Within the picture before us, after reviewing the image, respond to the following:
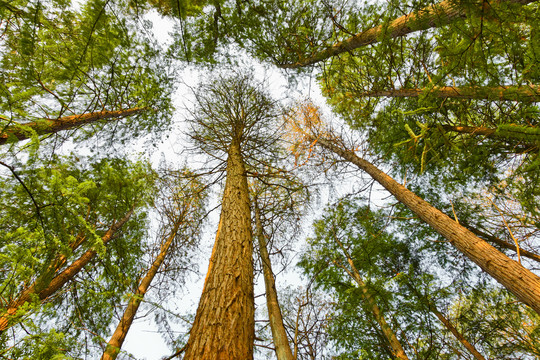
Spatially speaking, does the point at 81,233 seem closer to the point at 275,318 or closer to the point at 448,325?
the point at 275,318

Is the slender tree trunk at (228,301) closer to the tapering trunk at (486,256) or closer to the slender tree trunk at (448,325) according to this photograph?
the tapering trunk at (486,256)

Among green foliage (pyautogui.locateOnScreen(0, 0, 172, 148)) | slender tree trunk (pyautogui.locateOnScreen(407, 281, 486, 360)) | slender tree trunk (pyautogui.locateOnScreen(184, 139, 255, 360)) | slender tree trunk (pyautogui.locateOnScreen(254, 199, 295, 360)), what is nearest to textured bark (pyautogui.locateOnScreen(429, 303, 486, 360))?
slender tree trunk (pyautogui.locateOnScreen(407, 281, 486, 360))

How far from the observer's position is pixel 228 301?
1.75m

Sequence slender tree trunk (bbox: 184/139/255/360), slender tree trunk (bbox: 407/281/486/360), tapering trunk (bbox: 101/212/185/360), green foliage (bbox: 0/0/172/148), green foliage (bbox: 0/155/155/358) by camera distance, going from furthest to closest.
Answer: slender tree trunk (bbox: 407/281/486/360) < tapering trunk (bbox: 101/212/185/360) < green foliage (bbox: 0/155/155/358) < green foliage (bbox: 0/0/172/148) < slender tree trunk (bbox: 184/139/255/360)

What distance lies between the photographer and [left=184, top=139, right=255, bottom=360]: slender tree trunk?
1418 mm

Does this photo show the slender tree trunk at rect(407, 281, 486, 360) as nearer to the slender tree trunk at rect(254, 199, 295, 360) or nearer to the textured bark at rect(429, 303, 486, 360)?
the textured bark at rect(429, 303, 486, 360)

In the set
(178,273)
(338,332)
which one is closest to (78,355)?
(178,273)

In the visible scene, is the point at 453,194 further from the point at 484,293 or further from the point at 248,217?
the point at 248,217

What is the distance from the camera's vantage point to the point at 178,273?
6.16 metres

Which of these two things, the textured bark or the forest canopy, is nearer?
the forest canopy

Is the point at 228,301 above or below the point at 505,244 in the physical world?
below

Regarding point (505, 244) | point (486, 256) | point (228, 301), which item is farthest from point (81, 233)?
point (505, 244)

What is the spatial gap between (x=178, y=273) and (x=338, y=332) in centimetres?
490

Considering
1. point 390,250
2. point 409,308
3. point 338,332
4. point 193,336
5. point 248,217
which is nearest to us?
point 193,336
